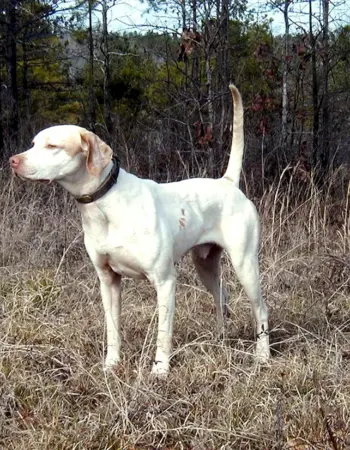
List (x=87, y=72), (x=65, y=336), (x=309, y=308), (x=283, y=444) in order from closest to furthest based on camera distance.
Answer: (x=283, y=444) < (x=65, y=336) < (x=309, y=308) < (x=87, y=72)

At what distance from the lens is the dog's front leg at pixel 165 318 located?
140 inches

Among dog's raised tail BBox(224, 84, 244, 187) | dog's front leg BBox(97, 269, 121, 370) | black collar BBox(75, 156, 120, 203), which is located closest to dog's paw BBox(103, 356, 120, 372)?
dog's front leg BBox(97, 269, 121, 370)

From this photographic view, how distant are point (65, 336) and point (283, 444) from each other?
1445 mm

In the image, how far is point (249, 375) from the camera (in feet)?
11.1

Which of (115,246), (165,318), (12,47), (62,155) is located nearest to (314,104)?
(12,47)

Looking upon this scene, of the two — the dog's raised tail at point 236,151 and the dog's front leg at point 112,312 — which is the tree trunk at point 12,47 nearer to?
the dog's raised tail at point 236,151

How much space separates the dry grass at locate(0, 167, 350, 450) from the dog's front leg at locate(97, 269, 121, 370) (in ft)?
0.25

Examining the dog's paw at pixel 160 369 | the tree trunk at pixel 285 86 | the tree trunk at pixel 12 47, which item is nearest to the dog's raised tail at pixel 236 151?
the dog's paw at pixel 160 369

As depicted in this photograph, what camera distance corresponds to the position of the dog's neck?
3.42 m

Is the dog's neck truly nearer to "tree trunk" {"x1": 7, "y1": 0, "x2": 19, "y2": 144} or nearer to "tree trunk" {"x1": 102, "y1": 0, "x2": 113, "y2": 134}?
"tree trunk" {"x1": 7, "y1": 0, "x2": 19, "y2": 144}

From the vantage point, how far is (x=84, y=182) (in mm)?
3441

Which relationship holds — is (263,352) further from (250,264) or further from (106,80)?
(106,80)

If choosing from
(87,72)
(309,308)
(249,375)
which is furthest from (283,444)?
(87,72)

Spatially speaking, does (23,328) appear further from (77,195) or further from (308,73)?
(308,73)
